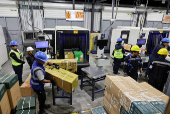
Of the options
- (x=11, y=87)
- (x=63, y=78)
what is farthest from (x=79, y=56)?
(x=11, y=87)

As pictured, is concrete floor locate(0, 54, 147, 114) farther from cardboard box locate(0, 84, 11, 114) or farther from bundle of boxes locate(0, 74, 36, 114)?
cardboard box locate(0, 84, 11, 114)

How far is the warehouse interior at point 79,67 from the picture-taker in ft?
6.36

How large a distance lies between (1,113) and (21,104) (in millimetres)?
798

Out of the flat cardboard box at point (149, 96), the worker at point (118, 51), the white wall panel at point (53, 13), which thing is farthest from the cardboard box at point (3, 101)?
the white wall panel at point (53, 13)

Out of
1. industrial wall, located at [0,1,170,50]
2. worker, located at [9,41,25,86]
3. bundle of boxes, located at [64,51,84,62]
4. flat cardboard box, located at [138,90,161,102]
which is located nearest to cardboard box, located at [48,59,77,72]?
bundle of boxes, located at [64,51,84,62]

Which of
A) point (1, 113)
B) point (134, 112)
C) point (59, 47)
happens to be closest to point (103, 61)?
point (59, 47)

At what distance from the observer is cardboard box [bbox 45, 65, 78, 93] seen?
269 cm

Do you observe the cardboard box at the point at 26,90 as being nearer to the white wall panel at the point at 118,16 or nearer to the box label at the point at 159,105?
the box label at the point at 159,105

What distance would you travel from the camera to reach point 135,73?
3646 mm

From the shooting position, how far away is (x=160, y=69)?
313 centimetres

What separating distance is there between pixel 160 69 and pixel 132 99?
6.71 ft

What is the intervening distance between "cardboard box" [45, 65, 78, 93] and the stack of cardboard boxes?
0.87m

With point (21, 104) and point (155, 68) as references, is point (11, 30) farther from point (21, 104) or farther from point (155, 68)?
point (155, 68)

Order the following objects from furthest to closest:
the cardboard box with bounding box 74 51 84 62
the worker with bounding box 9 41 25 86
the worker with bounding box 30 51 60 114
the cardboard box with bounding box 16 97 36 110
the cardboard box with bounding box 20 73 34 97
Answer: the cardboard box with bounding box 74 51 84 62 < the worker with bounding box 9 41 25 86 < the cardboard box with bounding box 20 73 34 97 < the worker with bounding box 30 51 60 114 < the cardboard box with bounding box 16 97 36 110
